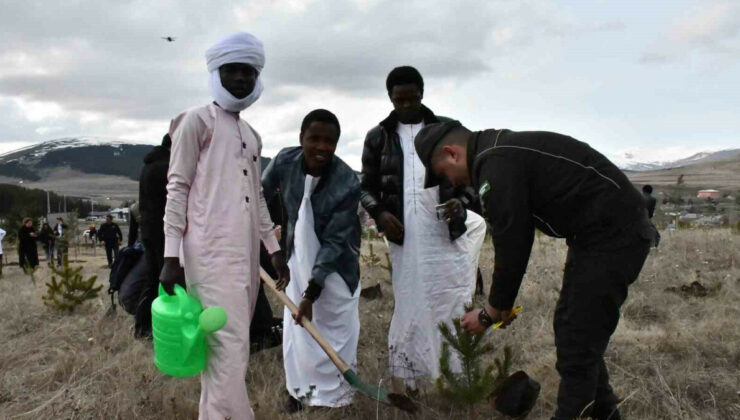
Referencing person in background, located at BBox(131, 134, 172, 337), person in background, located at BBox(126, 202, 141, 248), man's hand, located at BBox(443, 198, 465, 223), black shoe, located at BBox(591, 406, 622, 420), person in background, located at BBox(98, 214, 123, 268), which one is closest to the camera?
black shoe, located at BBox(591, 406, 622, 420)

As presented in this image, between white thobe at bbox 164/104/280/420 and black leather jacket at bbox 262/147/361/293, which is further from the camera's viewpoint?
black leather jacket at bbox 262/147/361/293

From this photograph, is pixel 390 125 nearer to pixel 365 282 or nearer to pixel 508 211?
pixel 508 211

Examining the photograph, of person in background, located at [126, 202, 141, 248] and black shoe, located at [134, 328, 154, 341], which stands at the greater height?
person in background, located at [126, 202, 141, 248]

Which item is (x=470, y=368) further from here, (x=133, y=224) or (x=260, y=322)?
(x=133, y=224)

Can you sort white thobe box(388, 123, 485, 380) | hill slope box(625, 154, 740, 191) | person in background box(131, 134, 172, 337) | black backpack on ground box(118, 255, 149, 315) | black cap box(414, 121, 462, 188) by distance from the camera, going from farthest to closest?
hill slope box(625, 154, 740, 191) → black backpack on ground box(118, 255, 149, 315) → person in background box(131, 134, 172, 337) → white thobe box(388, 123, 485, 380) → black cap box(414, 121, 462, 188)

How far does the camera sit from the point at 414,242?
402 cm

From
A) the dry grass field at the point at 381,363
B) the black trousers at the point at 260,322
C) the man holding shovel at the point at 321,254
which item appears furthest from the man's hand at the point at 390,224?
the black trousers at the point at 260,322

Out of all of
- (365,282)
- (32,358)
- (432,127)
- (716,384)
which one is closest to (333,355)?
(432,127)

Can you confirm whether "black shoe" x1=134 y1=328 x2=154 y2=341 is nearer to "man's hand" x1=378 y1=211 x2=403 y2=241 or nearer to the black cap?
"man's hand" x1=378 y1=211 x2=403 y2=241

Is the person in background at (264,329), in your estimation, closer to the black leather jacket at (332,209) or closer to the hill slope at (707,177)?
the black leather jacket at (332,209)

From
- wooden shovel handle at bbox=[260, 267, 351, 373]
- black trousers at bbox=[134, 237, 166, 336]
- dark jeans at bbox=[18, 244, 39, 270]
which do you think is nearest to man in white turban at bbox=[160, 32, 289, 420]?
wooden shovel handle at bbox=[260, 267, 351, 373]

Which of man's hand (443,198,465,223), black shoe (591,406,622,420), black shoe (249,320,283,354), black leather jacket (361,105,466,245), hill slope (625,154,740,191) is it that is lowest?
hill slope (625,154,740,191)

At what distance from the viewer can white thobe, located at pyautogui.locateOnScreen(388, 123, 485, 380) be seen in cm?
399

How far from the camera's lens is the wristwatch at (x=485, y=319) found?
2748 mm
